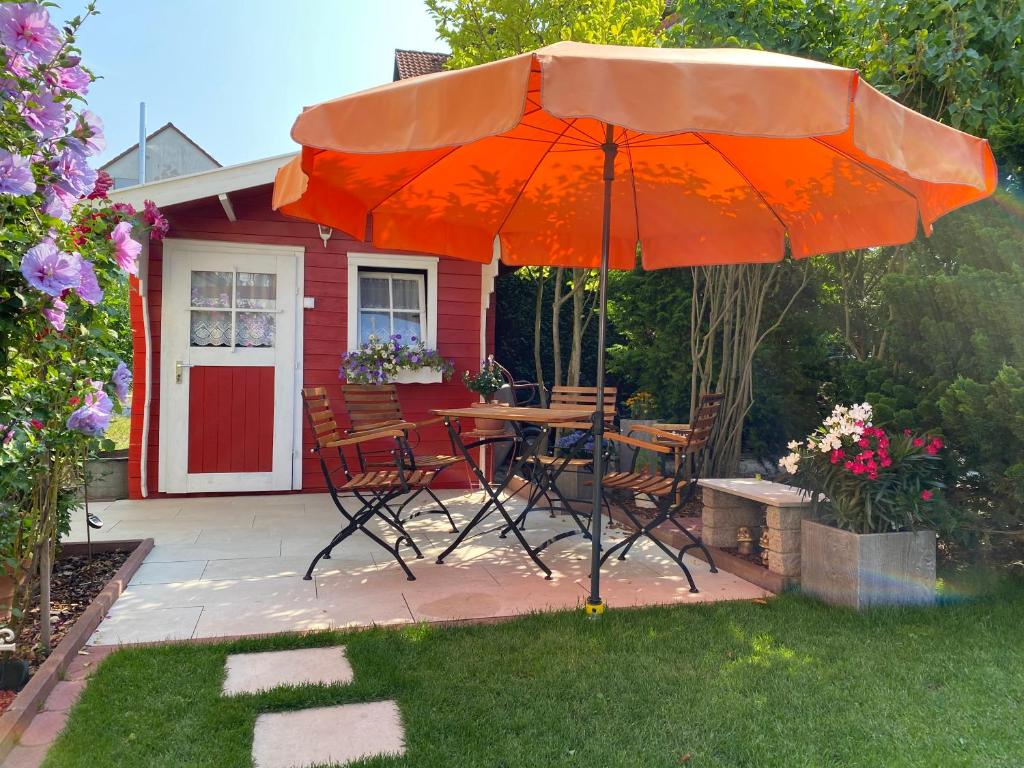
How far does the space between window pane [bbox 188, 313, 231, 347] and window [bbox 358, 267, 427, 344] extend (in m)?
1.06

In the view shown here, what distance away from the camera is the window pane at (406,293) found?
628 centimetres

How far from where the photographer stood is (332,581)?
352 centimetres

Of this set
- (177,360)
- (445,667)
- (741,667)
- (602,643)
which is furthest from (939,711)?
(177,360)

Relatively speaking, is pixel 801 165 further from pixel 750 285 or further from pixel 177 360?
pixel 177 360

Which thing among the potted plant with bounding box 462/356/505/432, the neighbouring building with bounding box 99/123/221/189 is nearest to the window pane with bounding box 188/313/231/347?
the potted plant with bounding box 462/356/505/432

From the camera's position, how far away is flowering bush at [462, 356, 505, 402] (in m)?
6.06

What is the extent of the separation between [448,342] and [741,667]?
4262 mm

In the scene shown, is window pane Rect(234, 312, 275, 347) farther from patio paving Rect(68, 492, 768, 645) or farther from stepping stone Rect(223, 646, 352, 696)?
stepping stone Rect(223, 646, 352, 696)

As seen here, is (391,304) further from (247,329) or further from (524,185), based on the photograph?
(524,185)

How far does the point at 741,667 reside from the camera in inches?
98.8

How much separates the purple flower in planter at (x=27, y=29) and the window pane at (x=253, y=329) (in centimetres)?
415

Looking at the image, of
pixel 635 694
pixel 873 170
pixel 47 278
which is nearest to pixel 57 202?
pixel 47 278

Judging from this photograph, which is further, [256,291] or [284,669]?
[256,291]

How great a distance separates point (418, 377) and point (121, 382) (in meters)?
3.67
